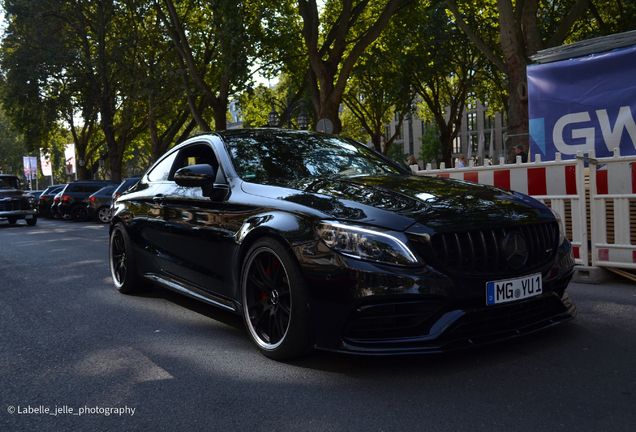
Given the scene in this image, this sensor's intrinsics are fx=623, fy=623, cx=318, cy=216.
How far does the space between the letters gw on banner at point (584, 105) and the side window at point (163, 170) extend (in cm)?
577

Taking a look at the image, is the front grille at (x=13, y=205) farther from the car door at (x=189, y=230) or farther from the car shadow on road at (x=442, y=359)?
the car shadow on road at (x=442, y=359)

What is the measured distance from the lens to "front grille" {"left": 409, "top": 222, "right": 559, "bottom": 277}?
127 inches

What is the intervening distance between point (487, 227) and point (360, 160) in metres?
1.73

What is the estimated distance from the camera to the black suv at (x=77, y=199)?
24984mm

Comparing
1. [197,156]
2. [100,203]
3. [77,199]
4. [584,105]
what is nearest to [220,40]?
[100,203]

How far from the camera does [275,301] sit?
373 centimetres

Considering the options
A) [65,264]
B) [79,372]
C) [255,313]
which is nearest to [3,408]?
[79,372]

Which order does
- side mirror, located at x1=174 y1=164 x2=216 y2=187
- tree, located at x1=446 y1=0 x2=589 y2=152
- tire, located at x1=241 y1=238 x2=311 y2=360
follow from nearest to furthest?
tire, located at x1=241 y1=238 x2=311 y2=360
side mirror, located at x1=174 y1=164 x2=216 y2=187
tree, located at x1=446 y1=0 x2=589 y2=152

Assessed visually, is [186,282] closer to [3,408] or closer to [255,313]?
[255,313]

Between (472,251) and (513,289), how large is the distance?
0.34 metres

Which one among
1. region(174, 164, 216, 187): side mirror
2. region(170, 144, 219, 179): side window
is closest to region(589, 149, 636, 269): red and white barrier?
region(170, 144, 219, 179): side window

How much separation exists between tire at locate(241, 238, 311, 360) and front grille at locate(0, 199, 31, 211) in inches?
814

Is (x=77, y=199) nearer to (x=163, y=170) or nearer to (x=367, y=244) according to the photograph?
(x=163, y=170)

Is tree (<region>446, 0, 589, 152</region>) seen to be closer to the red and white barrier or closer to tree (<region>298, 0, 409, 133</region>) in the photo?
tree (<region>298, 0, 409, 133</region>)
